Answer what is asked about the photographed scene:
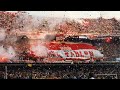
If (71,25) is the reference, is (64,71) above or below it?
below

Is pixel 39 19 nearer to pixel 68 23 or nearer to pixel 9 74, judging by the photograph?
pixel 68 23

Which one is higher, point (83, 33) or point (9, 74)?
point (83, 33)

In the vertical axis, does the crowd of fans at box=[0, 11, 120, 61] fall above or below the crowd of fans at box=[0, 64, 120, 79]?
above

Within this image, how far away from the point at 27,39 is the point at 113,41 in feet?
4.12

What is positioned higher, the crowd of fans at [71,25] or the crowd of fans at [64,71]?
the crowd of fans at [71,25]

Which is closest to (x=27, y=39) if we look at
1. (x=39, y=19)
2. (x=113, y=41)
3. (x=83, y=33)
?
(x=39, y=19)

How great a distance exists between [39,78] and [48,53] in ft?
1.27

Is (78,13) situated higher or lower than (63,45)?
higher

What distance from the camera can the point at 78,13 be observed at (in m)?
6.70
